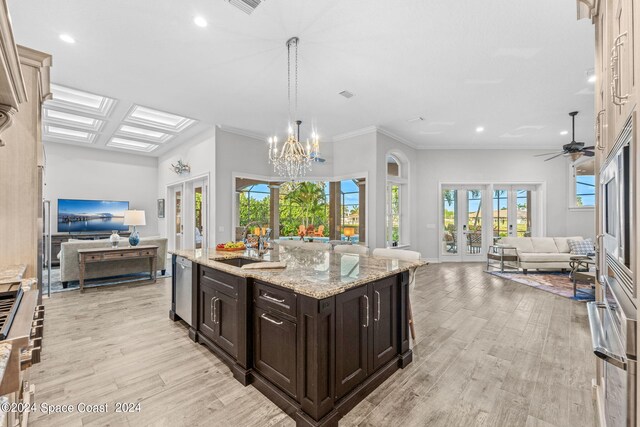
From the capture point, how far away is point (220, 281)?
2.46 metres

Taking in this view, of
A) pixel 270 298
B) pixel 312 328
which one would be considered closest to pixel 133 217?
pixel 270 298

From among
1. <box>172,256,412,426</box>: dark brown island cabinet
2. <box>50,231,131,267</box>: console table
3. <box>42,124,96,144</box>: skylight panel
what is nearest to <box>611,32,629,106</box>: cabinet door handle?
<box>172,256,412,426</box>: dark brown island cabinet

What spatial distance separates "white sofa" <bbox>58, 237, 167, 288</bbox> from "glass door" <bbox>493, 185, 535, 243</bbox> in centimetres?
835

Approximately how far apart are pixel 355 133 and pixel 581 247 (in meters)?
5.59

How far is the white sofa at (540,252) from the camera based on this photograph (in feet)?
20.1

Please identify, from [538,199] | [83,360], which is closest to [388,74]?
[83,360]

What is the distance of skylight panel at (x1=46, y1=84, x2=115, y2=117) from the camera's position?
4.52 m

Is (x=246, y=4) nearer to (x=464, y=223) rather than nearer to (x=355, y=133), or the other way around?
(x=355, y=133)

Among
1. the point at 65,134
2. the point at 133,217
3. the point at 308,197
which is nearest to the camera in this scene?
the point at 133,217

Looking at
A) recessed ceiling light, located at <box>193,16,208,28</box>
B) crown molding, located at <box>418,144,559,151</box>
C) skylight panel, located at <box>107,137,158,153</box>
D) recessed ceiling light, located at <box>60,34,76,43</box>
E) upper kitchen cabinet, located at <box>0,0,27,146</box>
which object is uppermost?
recessed ceiling light, located at <box>60,34,76,43</box>

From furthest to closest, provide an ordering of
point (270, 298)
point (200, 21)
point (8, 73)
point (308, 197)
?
point (308, 197) < point (200, 21) < point (270, 298) < point (8, 73)

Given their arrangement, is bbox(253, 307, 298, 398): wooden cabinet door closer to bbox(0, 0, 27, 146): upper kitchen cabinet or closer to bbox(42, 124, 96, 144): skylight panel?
bbox(0, 0, 27, 146): upper kitchen cabinet

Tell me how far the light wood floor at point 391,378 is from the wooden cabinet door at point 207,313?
0.63ft

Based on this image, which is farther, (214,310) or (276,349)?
(214,310)
